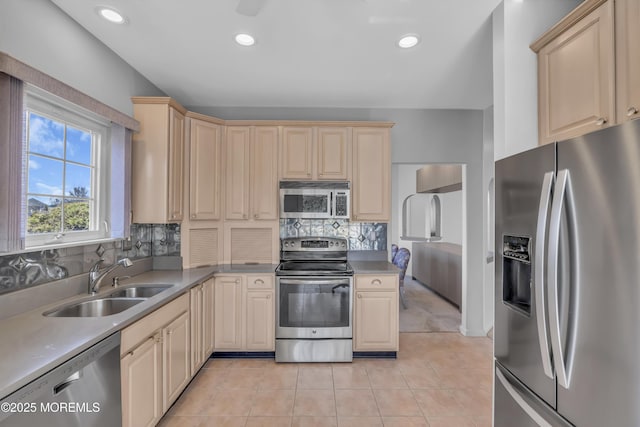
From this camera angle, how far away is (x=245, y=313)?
2.97m

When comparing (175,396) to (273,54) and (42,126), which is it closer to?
(42,126)

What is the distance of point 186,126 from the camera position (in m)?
2.99

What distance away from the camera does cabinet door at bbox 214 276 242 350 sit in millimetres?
2965

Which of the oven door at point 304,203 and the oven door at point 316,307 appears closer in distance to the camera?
the oven door at point 316,307

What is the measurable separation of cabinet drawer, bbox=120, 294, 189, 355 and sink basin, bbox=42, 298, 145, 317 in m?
0.19

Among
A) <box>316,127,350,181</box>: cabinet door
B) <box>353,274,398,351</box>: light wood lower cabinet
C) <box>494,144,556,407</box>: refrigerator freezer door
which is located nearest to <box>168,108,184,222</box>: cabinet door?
<box>316,127,350,181</box>: cabinet door

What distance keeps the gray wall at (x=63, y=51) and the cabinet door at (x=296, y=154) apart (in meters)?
1.43

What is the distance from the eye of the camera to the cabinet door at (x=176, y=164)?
271cm

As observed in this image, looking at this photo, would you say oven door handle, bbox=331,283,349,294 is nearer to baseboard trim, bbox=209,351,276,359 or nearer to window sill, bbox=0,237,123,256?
baseboard trim, bbox=209,351,276,359

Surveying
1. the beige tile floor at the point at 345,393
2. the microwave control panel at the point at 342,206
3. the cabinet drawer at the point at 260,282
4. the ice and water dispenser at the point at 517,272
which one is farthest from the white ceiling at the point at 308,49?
the beige tile floor at the point at 345,393

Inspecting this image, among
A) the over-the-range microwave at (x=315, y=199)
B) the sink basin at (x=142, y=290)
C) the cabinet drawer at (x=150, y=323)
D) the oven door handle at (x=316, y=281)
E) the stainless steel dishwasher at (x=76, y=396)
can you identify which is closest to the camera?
the stainless steel dishwasher at (x=76, y=396)

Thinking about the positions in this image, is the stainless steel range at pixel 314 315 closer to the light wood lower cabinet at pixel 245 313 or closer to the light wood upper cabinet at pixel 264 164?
the light wood lower cabinet at pixel 245 313

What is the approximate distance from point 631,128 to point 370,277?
2281 millimetres

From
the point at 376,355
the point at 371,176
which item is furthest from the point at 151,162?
the point at 376,355
